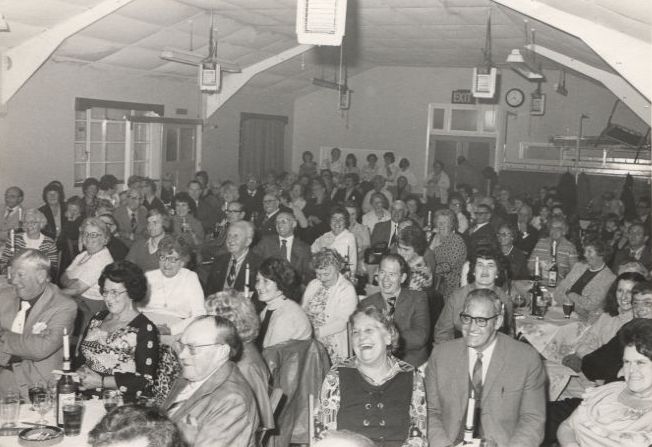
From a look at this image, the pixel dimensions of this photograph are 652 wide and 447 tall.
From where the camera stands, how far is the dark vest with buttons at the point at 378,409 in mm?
3387

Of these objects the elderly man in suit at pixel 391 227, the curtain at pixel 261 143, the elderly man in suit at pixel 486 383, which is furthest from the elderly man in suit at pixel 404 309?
the curtain at pixel 261 143

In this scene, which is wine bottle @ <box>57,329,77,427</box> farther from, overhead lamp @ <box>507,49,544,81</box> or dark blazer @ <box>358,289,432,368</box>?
overhead lamp @ <box>507,49,544,81</box>

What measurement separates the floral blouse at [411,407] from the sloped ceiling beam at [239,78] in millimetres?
10547

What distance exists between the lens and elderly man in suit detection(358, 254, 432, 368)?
471 cm

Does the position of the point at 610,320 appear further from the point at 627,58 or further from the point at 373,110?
the point at 373,110

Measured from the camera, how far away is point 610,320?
5238 mm

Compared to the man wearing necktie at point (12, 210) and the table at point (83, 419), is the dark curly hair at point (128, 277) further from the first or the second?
the man wearing necktie at point (12, 210)

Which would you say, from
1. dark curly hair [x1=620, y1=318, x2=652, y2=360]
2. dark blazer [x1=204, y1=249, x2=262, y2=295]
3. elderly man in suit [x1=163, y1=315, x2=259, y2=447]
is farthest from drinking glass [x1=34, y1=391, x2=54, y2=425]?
dark curly hair [x1=620, y1=318, x2=652, y2=360]

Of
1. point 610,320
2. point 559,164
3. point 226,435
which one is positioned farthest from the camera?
point 559,164

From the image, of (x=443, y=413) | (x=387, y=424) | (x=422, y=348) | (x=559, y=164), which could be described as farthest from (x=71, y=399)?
(x=559, y=164)

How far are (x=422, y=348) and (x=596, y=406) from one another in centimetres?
142

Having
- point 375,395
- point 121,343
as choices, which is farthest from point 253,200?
point 375,395

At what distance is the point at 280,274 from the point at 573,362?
2299mm

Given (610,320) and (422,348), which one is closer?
(422,348)
